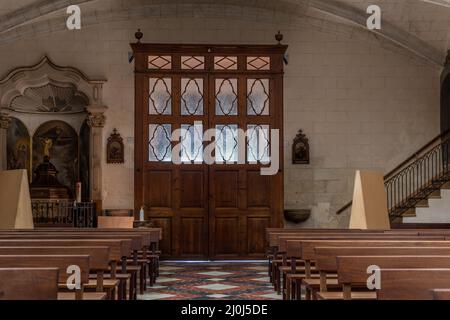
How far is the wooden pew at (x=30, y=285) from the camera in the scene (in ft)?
10.2

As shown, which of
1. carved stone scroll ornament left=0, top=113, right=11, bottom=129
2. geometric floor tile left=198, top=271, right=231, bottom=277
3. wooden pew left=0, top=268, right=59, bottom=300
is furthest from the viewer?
carved stone scroll ornament left=0, top=113, right=11, bottom=129

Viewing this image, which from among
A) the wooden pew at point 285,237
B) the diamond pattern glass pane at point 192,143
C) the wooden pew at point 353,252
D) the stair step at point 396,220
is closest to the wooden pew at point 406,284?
the wooden pew at point 353,252

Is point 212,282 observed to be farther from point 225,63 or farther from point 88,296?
point 225,63

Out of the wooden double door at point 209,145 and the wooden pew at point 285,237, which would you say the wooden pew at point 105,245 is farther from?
the wooden double door at point 209,145

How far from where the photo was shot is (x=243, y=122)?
1261 centimetres

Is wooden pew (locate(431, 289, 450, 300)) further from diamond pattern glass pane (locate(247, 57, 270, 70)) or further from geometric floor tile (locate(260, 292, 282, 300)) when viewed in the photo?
diamond pattern glass pane (locate(247, 57, 270, 70))

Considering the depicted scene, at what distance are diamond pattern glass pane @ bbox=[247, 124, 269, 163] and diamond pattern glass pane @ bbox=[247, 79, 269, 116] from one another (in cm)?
31

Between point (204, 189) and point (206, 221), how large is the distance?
0.57 m

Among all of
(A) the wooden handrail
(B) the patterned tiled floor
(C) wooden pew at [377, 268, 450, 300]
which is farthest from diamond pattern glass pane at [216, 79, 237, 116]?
(C) wooden pew at [377, 268, 450, 300]

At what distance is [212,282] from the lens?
345 inches

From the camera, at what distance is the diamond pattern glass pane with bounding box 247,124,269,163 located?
41.4ft

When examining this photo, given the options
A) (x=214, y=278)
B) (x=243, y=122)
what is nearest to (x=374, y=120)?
(x=243, y=122)

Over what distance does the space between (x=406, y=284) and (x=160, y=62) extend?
994 centimetres
